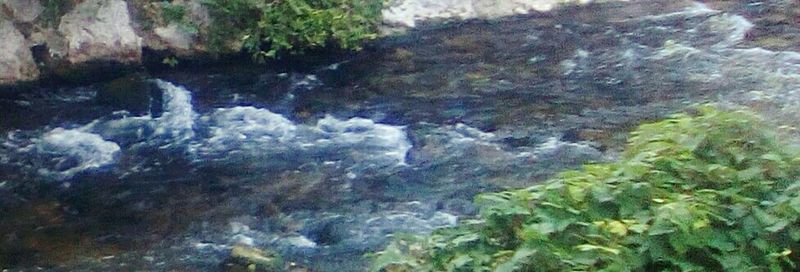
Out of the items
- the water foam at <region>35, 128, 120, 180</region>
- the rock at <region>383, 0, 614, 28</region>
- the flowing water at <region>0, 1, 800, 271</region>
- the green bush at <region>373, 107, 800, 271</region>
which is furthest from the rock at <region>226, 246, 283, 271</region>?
the rock at <region>383, 0, 614, 28</region>

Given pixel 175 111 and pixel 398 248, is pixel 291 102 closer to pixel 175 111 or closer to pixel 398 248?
pixel 175 111

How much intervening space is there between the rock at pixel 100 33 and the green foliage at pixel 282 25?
2.62 ft

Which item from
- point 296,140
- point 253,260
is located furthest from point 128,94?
point 253,260

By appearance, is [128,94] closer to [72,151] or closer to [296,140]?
[72,151]

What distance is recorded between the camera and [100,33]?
31.5 feet

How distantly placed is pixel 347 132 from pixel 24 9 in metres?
3.42

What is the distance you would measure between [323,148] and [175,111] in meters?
1.81

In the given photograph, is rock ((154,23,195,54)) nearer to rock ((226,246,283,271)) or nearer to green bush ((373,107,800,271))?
rock ((226,246,283,271))

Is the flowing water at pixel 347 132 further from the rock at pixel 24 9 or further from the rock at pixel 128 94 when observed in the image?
the rock at pixel 24 9

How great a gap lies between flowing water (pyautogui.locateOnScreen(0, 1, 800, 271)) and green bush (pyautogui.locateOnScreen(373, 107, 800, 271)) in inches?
102

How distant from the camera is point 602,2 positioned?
11594 millimetres

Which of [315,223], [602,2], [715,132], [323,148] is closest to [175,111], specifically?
[323,148]

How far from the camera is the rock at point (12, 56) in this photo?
30.2 ft

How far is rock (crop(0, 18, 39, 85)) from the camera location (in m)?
9.21
